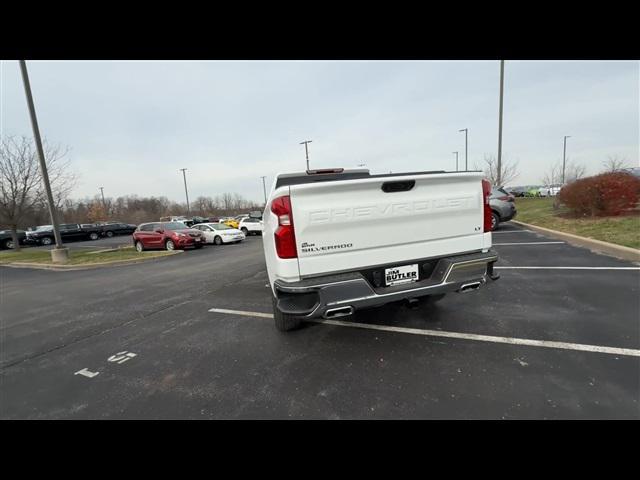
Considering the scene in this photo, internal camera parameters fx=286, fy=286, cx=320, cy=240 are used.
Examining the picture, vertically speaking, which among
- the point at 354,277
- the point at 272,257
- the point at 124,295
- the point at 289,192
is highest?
the point at 289,192

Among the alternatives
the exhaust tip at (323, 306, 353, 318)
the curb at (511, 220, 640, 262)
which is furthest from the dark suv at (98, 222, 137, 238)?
the curb at (511, 220, 640, 262)

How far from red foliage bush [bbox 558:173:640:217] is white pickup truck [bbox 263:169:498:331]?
1147cm

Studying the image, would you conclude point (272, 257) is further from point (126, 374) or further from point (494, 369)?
point (494, 369)

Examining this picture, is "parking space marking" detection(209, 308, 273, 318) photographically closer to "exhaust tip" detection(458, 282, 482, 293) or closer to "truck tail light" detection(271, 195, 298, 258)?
"truck tail light" detection(271, 195, 298, 258)

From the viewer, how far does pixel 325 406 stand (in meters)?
2.28

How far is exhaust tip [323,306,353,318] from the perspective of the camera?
257cm
